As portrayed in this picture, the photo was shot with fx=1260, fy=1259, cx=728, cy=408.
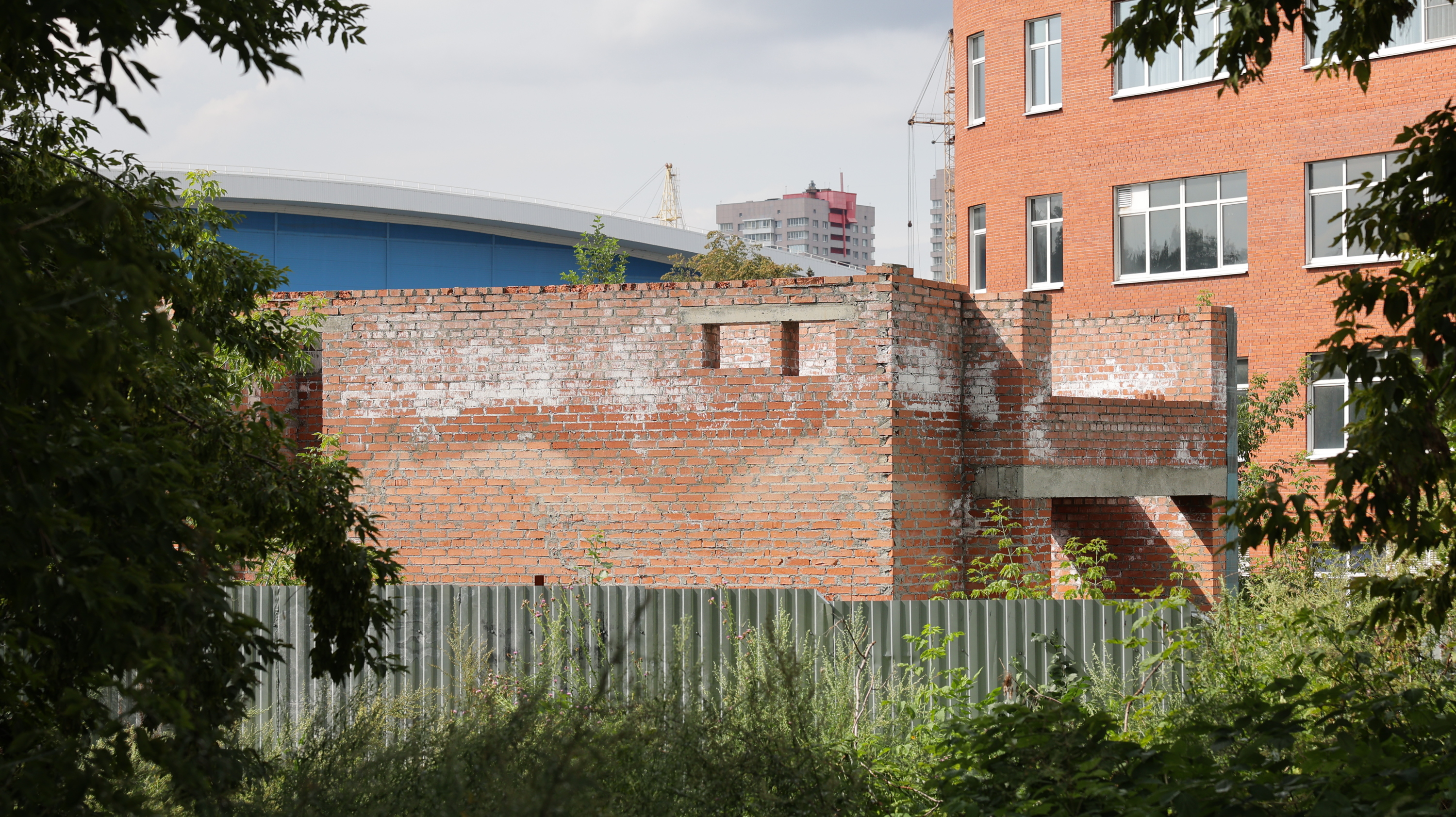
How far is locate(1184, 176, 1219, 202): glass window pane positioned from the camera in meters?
21.1

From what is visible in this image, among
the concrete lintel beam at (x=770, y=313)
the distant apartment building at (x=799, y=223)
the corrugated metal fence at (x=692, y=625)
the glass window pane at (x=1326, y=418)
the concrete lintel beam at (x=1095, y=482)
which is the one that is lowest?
the corrugated metal fence at (x=692, y=625)

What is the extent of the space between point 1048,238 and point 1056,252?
305mm

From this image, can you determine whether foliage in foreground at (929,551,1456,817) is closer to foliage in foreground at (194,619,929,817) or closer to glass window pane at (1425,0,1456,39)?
foliage in foreground at (194,619,929,817)

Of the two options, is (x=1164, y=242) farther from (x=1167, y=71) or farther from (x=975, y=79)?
(x=975, y=79)

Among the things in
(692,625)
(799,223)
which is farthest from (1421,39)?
(799,223)

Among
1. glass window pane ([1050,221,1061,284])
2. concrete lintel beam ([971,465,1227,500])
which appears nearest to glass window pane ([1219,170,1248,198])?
glass window pane ([1050,221,1061,284])

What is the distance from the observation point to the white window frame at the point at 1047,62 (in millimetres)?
22500

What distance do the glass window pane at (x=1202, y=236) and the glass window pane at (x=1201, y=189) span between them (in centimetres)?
13

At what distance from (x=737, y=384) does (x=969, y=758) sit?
5.40 metres

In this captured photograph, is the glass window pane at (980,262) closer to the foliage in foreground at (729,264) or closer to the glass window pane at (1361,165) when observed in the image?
the glass window pane at (1361,165)

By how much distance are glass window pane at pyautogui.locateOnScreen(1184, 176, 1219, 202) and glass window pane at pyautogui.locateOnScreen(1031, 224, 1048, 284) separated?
2543 mm

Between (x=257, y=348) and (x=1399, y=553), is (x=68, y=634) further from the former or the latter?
(x=1399, y=553)

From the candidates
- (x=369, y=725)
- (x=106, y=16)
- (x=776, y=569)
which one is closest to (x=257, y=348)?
(x=369, y=725)

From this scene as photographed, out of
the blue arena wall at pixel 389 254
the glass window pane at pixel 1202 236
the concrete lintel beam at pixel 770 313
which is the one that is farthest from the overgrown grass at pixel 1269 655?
the blue arena wall at pixel 389 254
